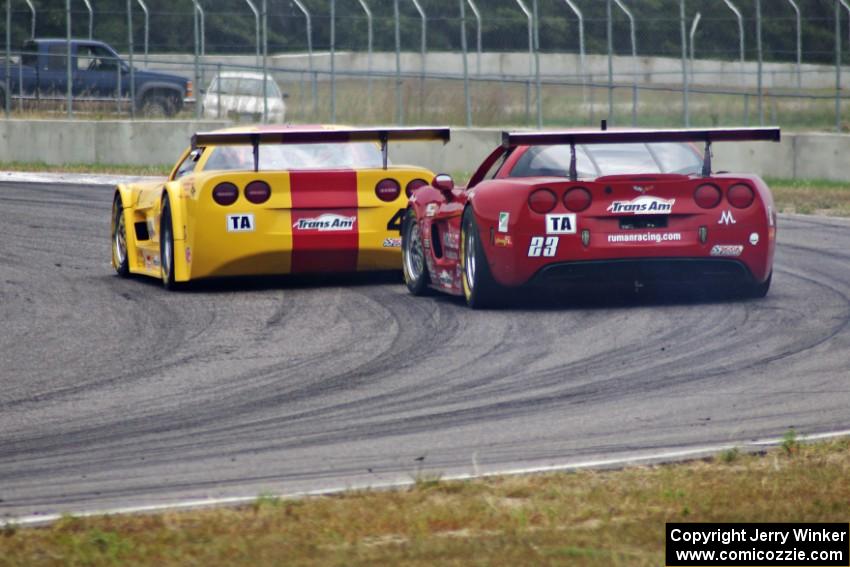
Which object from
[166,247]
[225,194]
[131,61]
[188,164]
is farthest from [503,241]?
[131,61]

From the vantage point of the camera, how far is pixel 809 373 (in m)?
8.47

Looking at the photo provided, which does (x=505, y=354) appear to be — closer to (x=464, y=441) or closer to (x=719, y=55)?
(x=464, y=441)

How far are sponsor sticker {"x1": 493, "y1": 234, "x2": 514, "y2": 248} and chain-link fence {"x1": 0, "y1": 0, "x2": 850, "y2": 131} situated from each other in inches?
739

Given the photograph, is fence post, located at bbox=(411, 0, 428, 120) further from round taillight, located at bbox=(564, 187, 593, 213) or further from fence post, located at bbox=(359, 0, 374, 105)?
round taillight, located at bbox=(564, 187, 593, 213)

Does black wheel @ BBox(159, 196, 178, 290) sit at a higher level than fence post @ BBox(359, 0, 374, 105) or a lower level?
lower

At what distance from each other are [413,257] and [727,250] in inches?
99.3

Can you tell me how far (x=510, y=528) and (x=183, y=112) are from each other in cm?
2941

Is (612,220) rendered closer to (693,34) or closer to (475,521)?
(475,521)

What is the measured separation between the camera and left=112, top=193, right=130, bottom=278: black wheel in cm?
1402

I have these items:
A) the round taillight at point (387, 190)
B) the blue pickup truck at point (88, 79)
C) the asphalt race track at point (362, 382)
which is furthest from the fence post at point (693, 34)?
the round taillight at point (387, 190)

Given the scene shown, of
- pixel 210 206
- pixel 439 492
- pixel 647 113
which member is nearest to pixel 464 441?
pixel 439 492

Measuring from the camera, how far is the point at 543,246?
10711 millimetres

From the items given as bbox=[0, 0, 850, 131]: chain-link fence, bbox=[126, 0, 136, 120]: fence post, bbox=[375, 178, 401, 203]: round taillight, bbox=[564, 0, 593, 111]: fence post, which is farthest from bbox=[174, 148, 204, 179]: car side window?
bbox=[564, 0, 593, 111]: fence post

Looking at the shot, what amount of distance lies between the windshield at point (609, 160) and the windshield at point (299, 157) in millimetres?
2115
